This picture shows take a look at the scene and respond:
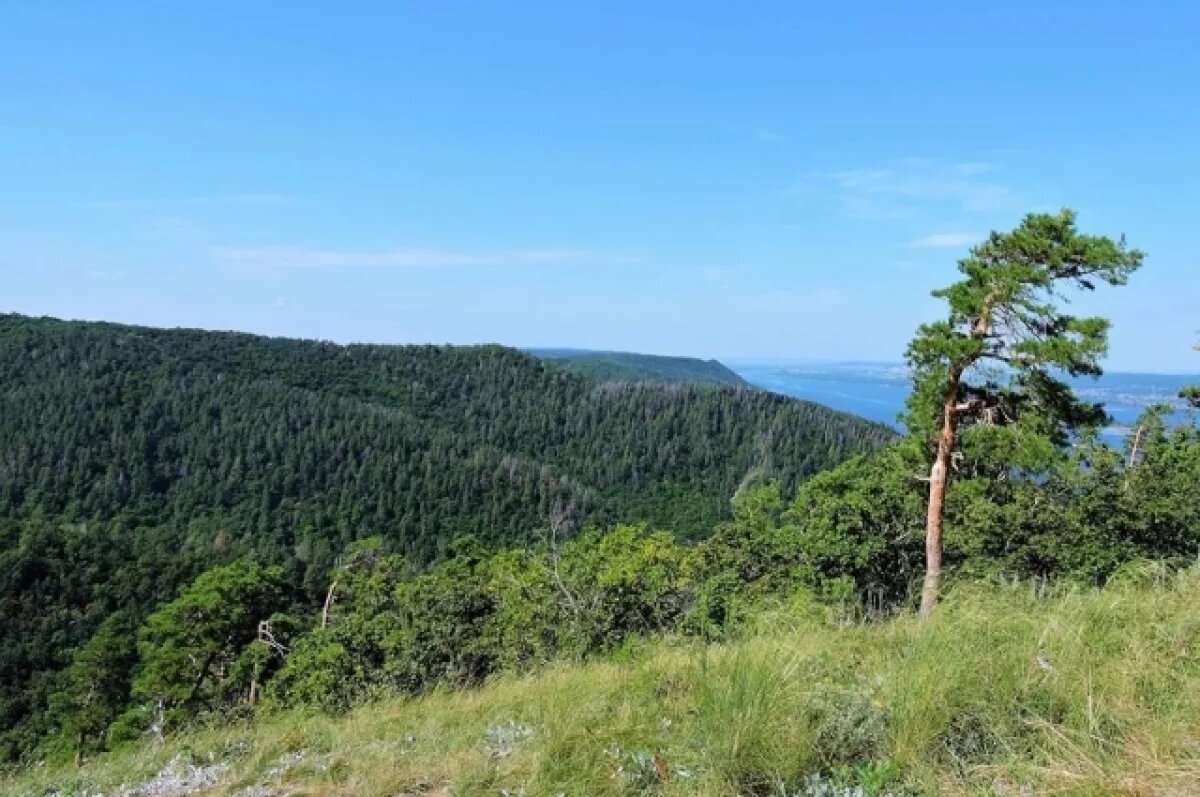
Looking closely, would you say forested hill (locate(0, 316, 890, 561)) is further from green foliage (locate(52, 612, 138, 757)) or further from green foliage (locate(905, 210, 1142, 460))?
green foliage (locate(905, 210, 1142, 460))

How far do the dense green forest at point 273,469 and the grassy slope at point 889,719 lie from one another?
76.8 meters

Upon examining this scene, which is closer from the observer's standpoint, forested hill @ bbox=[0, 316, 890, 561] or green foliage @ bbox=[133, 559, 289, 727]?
green foliage @ bbox=[133, 559, 289, 727]

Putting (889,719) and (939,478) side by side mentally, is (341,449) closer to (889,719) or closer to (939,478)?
(939,478)

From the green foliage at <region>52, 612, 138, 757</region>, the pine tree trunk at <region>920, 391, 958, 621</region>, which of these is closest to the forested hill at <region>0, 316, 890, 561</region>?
the green foliage at <region>52, 612, 138, 757</region>

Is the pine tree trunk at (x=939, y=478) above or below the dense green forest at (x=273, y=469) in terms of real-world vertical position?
above

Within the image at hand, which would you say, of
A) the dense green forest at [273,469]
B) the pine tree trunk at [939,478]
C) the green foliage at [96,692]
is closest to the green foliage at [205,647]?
the green foliage at [96,692]

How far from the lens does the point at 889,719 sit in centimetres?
310

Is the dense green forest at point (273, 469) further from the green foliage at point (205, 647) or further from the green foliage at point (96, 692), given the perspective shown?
the green foliage at point (205, 647)

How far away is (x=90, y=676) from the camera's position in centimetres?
3931

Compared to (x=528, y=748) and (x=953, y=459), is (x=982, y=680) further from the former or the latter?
(x=953, y=459)

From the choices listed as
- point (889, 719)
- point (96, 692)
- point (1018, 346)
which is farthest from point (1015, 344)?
point (96, 692)

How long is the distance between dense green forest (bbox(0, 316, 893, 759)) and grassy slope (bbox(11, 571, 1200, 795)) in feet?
252

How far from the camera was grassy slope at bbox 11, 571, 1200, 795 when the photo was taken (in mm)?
2670

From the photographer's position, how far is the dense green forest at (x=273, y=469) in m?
81.3
